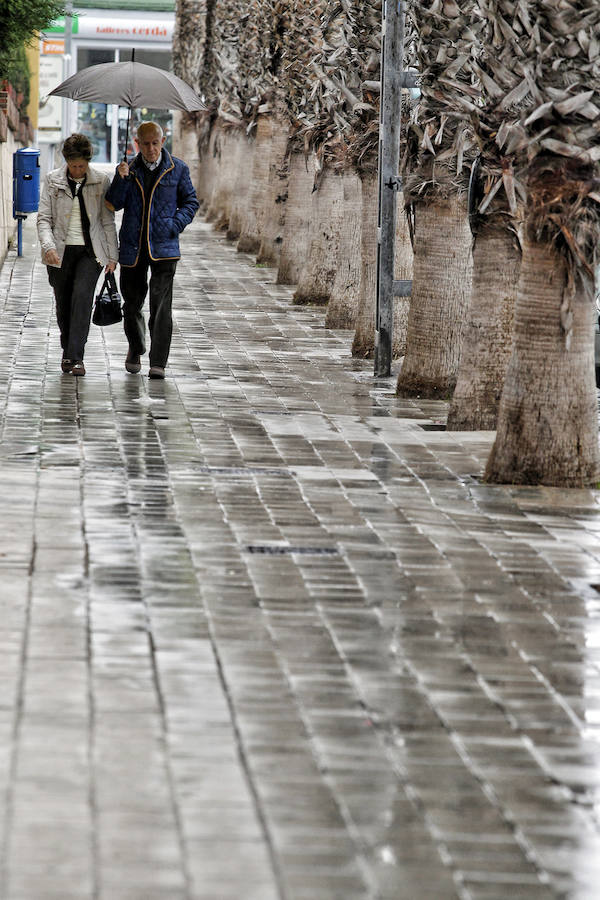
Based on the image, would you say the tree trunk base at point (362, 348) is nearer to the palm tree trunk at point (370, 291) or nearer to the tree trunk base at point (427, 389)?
the palm tree trunk at point (370, 291)

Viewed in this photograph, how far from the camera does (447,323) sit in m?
13.3

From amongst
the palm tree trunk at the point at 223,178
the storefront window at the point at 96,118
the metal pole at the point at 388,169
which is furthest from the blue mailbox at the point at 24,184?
the storefront window at the point at 96,118

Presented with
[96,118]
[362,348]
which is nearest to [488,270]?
[362,348]

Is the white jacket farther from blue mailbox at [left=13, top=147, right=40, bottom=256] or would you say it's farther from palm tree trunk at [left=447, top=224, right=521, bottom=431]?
blue mailbox at [left=13, top=147, right=40, bottom=256]

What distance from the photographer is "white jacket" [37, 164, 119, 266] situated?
43.6 feet

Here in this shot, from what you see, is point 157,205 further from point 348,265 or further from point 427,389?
point 348,265

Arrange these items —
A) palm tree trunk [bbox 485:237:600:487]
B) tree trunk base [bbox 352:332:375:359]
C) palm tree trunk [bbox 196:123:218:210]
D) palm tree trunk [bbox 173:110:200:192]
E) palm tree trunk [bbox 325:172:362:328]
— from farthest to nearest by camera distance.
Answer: palm tree trunk [bbox 173:110:200:192] → palm tree trunk [bbox 196:123:218:210] → palm tree trunk [bbox 325:172:362:328] → tree trunk base [bbox 352:332:375:359] → palm tree trunk [bbox 485:237:600:487]

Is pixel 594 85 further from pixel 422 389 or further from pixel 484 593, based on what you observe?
pixel 422 389

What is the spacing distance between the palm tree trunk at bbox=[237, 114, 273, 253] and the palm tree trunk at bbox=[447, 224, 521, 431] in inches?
612

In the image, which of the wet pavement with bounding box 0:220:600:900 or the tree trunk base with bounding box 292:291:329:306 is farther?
the tree trunk base with bounding box 292:291:329:306

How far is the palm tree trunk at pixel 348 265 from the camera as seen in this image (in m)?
18.4

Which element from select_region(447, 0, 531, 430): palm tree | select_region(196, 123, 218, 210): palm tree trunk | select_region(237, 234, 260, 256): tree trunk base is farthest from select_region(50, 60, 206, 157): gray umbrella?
select_region(196, 123, 218, 210): palm tree trunk

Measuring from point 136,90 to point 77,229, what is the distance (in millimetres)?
1902

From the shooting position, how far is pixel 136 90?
14.7m
